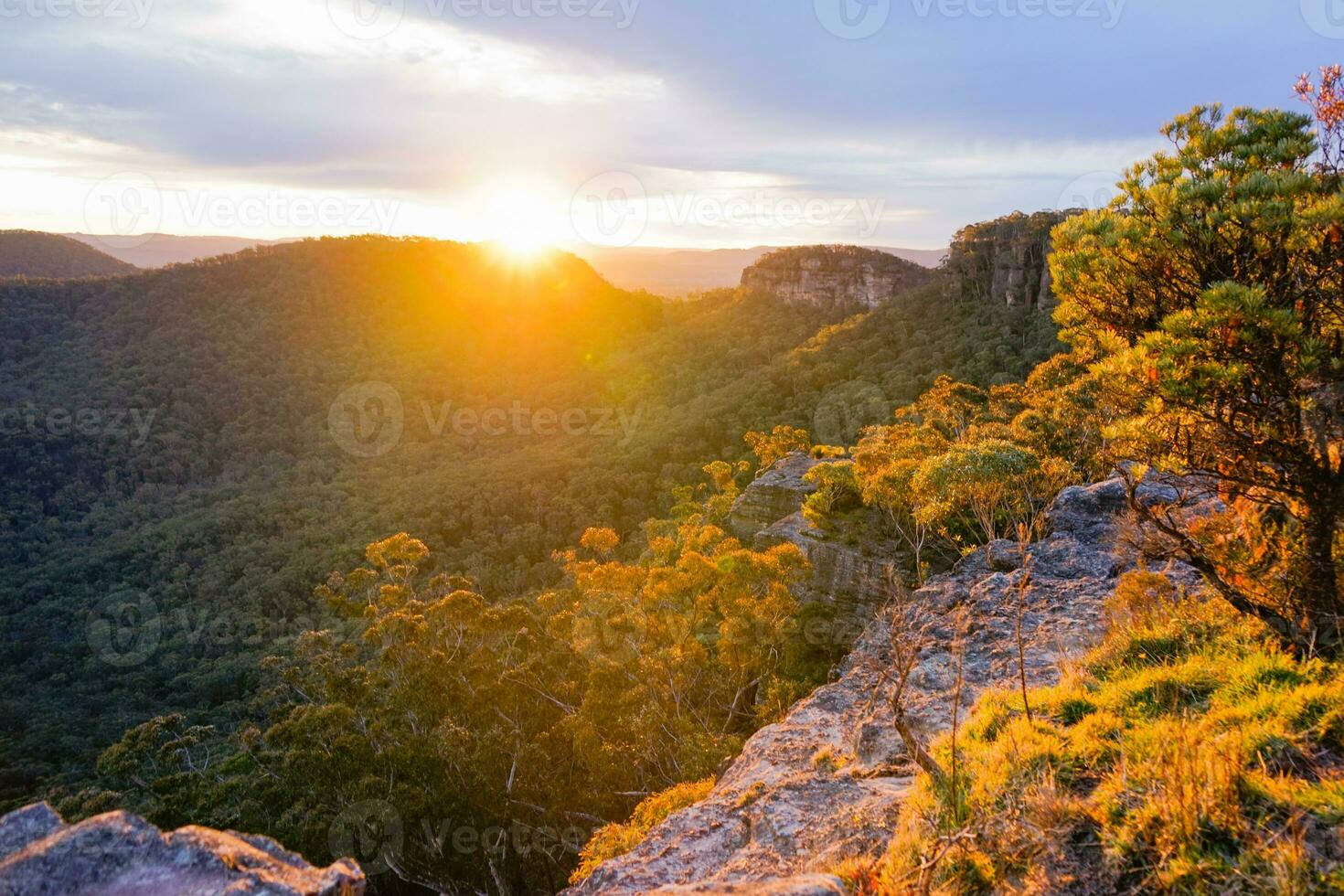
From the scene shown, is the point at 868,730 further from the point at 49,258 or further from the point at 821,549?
the point at 49,258

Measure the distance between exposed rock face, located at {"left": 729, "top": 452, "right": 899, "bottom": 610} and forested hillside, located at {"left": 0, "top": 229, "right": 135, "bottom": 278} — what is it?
131 meters

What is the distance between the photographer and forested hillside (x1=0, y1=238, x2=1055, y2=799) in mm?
39531

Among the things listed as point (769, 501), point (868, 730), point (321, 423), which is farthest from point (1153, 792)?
point (321, 423)

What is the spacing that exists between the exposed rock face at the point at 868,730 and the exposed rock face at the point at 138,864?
198 centimetres

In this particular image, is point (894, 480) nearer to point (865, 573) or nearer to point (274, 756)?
point (865, 573)

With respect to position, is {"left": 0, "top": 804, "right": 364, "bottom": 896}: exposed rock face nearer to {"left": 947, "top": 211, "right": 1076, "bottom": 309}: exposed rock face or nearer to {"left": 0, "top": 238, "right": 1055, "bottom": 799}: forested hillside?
{"left": 0, "top": 238, "right": 1055, "bottom": 799}: forested hillside

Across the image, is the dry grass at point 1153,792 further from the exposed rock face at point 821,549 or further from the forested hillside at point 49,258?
the forested hillside at point 49,258

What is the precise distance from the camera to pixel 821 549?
18328 millimetres

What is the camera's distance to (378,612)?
20.0 m

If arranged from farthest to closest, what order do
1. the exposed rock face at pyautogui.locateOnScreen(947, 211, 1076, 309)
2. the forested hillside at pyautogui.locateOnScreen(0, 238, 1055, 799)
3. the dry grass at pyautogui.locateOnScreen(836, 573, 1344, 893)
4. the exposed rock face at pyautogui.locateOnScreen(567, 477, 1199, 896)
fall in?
the exposed rock face at pyautogui.locateOnScreen(947, 211, 1076, 309) < the forested hillside at pyautogui.locateOnScreen(0, 238, 1055, 799) < the exposed rock face at pyautogui.locateOnScreen(567, 477, 1199, 896) < the dry grass at pyautogui.locateOnScreen(836, 573, 1344, 893)

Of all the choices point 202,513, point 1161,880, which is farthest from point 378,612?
point 202,513

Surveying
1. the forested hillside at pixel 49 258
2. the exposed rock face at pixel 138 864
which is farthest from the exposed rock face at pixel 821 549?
the forested hillside at pixel 49 258

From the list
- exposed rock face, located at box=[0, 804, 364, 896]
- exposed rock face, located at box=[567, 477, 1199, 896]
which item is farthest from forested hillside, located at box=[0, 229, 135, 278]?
exposed rock face, located at box=[0, 804, 364, 896]

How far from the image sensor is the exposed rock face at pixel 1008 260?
183 ft
